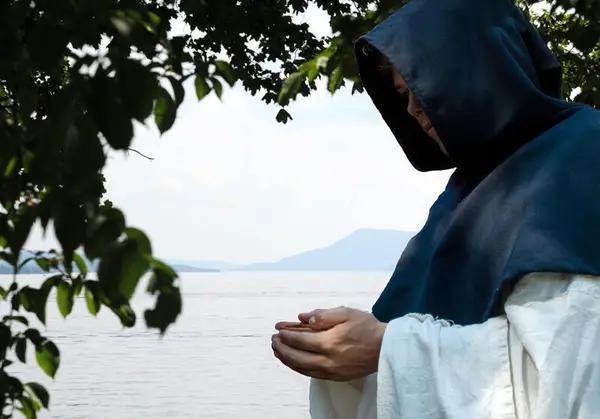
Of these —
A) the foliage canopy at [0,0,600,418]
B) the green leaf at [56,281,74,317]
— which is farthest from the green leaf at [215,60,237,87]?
the green leaf at [56,281,74,317]

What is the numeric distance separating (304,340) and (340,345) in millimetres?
75

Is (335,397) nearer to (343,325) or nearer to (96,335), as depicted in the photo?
(343,325)

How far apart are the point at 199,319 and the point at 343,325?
260 ft

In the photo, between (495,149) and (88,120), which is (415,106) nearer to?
(495,149)

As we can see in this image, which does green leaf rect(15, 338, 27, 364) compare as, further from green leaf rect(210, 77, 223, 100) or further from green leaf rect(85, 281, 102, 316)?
green leaf rect(210, 77, 223, 100)

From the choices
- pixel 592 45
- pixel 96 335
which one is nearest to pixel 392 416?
pixel 592 45

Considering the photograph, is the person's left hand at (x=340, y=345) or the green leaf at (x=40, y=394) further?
the green leaf at (x=40, y=394)

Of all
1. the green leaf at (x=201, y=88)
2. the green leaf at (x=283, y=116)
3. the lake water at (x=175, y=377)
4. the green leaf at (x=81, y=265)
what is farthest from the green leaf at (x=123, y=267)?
the lake water at (x=175, y=377)

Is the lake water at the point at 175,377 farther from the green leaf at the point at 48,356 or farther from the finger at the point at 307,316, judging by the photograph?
the finger at the point at 307,316

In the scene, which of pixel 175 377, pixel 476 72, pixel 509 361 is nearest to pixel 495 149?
pixel 476 72

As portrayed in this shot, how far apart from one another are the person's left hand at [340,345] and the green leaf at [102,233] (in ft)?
1.26

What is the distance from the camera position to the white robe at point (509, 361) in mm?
1896

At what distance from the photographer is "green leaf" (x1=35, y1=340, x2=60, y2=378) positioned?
330 cm

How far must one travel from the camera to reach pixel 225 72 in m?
2.35
